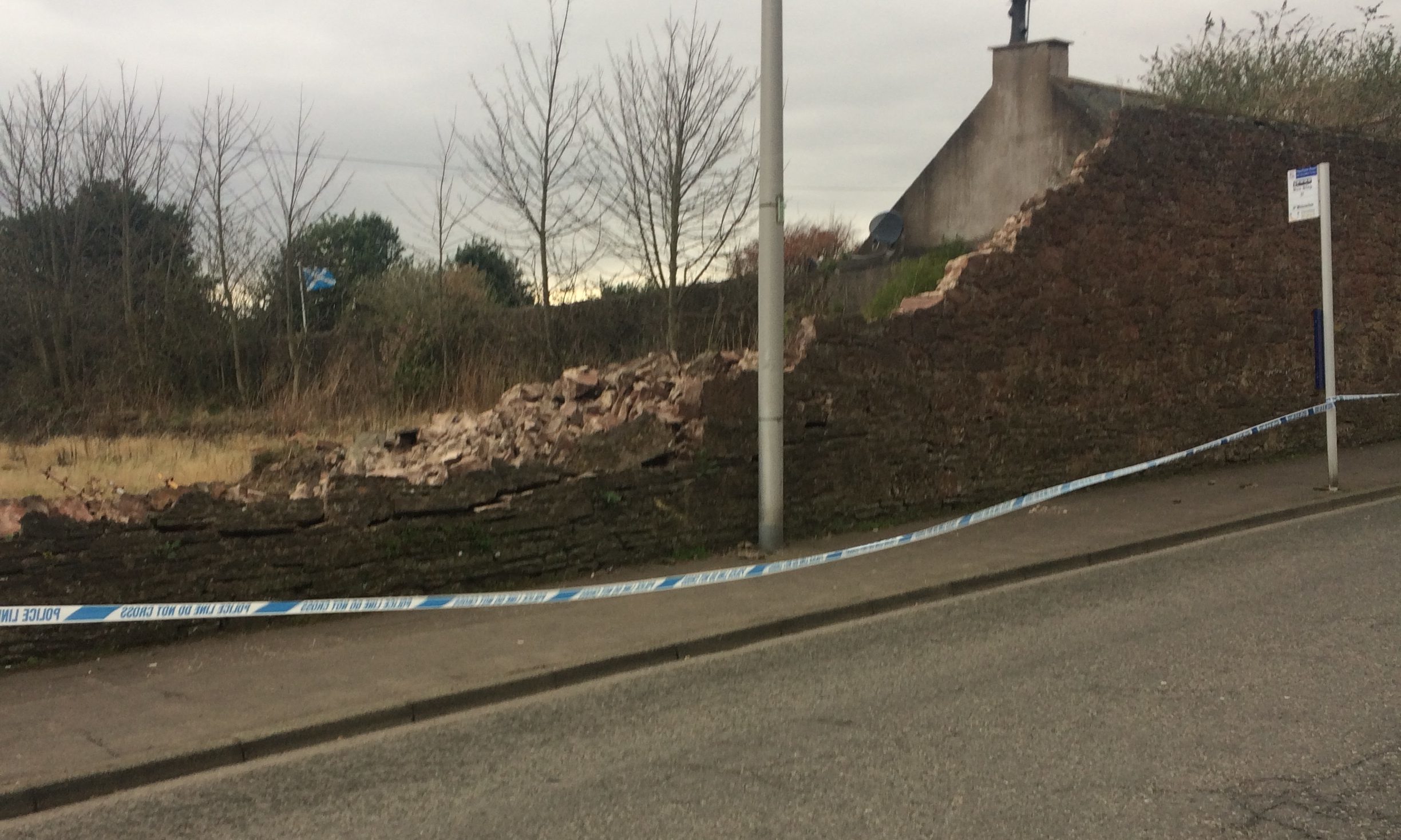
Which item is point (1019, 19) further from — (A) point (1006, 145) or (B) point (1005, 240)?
(B) point (1005, 240)

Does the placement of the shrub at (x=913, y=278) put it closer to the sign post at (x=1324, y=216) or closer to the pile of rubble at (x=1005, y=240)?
the pile of rubble at (x=1005, y=240)

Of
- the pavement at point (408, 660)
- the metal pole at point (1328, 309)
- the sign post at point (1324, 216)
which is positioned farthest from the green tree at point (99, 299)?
the metal pole at point (1328, 309)

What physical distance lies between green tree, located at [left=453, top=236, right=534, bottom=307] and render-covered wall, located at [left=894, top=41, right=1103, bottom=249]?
28.1 feet

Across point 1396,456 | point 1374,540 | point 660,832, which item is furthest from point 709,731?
point 1396,456

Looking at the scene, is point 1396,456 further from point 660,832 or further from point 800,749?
point 660,832

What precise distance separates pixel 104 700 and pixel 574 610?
3024 mm

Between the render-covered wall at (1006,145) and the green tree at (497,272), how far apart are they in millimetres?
8551

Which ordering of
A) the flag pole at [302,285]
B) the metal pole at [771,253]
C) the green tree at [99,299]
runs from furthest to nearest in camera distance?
the flag pole at [302,285] → the green tree at [99,299] → the metal pole at [771,253]

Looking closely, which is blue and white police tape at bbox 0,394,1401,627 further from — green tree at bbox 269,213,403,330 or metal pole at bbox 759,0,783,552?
green tree at bbox 269,213,403,330

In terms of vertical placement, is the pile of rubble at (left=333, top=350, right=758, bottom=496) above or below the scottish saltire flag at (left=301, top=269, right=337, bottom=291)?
below

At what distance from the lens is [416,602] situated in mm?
7727

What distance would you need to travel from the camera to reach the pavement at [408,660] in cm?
538

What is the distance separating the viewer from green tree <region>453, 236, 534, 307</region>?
20.5 m

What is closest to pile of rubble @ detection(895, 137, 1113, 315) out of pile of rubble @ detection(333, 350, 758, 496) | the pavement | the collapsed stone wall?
the collapsed stone wall
